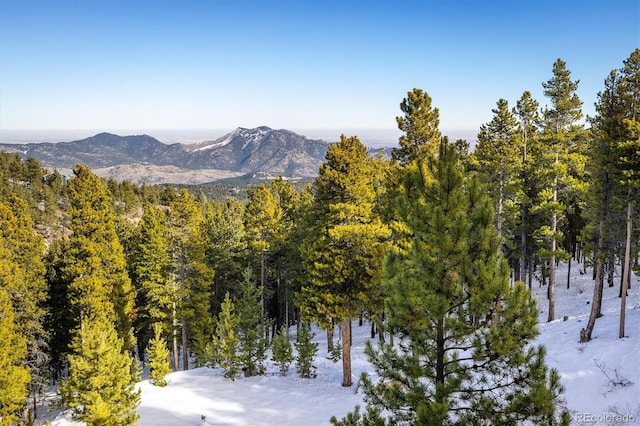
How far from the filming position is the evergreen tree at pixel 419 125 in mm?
18891

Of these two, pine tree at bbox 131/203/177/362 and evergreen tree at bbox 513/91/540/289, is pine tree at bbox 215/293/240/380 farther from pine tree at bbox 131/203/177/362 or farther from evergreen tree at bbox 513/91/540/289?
evergreen tree at bbox 513/91/540/289

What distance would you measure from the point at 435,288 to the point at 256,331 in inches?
673

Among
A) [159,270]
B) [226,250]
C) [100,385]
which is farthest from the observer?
[226,250]

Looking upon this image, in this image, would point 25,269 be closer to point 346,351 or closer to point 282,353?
point 282,353

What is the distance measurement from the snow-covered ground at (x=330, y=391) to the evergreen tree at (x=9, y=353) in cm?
221

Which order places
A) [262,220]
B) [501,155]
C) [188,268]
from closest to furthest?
1. [501,155]
2. [188,268]
3. [262,220]

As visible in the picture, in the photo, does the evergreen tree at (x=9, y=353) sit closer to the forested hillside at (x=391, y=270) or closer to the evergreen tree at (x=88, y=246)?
the forested hillside at (x=391, y=270)

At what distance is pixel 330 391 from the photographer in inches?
729

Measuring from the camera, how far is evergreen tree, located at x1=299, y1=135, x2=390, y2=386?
17766 mm

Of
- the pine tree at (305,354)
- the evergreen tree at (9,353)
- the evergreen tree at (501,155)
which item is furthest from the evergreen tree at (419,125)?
the evergreen tree at (9,353)

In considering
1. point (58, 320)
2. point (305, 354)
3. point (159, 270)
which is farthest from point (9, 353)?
point (305, 354)

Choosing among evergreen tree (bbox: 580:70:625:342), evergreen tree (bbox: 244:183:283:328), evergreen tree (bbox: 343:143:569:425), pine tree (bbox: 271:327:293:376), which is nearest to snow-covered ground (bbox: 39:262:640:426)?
pine tree (bbox: 271:327:293:376)
